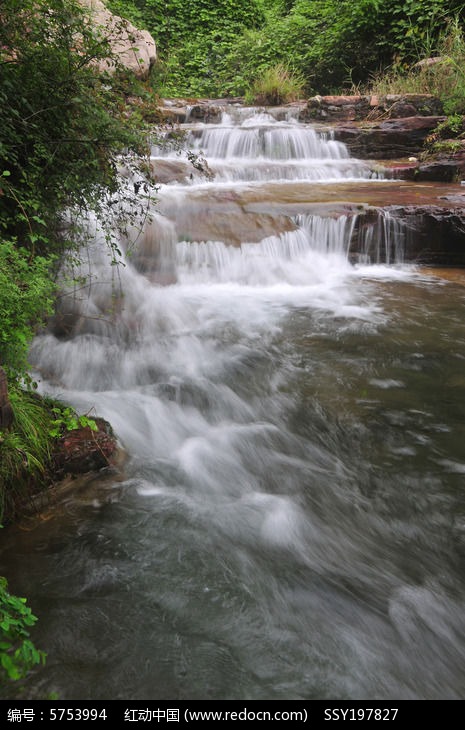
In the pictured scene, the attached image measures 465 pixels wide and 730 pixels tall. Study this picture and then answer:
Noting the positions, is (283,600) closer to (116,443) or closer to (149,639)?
(149,639)

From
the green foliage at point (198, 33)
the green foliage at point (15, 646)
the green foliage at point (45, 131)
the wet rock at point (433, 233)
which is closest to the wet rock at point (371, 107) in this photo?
the green foliage at point (198, 33)

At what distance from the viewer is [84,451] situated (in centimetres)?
305

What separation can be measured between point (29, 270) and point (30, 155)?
98cm

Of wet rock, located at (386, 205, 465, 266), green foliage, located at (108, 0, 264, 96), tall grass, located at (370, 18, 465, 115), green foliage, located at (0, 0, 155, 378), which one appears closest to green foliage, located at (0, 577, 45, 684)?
green foliage, located at (0, 0, 155, 378)

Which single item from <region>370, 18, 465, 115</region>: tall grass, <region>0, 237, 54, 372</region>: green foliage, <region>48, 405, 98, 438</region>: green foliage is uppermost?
<region>370, 18, 465, 115</region>: tall grass

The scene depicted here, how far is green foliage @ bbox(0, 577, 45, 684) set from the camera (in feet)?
5.45

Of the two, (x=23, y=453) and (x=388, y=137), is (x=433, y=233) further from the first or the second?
(x=23, y=453)

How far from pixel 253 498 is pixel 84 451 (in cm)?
114

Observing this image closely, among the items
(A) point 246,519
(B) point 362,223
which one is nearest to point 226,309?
(B) point 362,223

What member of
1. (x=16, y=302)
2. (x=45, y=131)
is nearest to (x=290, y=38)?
(x=45, y=131)

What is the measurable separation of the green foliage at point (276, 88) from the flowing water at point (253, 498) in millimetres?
9155

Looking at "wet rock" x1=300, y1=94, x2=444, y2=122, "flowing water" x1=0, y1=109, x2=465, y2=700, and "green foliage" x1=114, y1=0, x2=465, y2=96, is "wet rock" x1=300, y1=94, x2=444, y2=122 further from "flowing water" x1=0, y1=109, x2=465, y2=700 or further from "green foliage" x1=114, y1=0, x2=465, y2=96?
"flowing water" x1=0, y1=109, x2=465, y2=700

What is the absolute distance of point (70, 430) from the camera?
3.06 meters

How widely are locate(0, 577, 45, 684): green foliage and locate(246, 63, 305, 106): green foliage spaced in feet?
48.4
